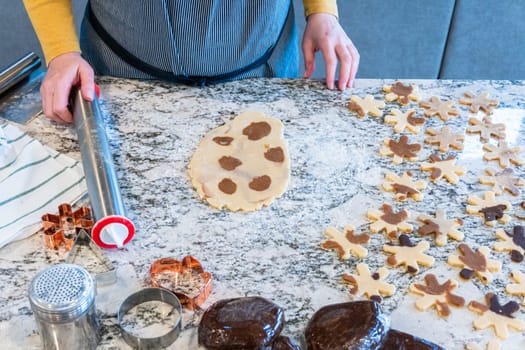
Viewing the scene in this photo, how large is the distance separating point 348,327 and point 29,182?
0.56m

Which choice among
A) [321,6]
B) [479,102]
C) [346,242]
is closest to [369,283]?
[346,242]

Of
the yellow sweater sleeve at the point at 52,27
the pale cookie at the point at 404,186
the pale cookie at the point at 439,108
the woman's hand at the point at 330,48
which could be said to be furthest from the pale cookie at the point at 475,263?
the yellow sweater sleeve at the point at 52,27

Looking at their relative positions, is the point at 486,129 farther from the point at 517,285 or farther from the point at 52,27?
the point at 52,27

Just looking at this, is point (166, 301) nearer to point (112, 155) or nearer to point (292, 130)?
point (112, 155)

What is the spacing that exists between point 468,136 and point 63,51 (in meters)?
0.78

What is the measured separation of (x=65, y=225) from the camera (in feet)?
2.91

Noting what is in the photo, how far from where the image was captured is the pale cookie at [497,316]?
0.78 metres

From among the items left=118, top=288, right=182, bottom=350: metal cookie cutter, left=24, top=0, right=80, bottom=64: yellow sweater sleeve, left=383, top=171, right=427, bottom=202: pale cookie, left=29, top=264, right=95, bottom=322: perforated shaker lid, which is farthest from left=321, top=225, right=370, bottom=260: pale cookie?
left=24, top=0, right=80, bottom=64: yellow sweater sleeve

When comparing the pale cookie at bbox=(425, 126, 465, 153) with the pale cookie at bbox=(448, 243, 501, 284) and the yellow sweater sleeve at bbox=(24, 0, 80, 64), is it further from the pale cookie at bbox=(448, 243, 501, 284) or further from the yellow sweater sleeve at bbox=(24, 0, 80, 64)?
the yellow sweater sleeve at bbox=(24, 0, 80, 64)

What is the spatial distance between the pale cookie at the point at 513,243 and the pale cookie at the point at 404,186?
0.45 ft

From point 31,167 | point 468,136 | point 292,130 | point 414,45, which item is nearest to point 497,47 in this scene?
point 414,45

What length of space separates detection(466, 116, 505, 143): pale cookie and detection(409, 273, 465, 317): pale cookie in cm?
37

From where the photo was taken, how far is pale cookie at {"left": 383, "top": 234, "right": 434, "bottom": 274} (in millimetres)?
860

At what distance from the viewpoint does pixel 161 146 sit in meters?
1.04
